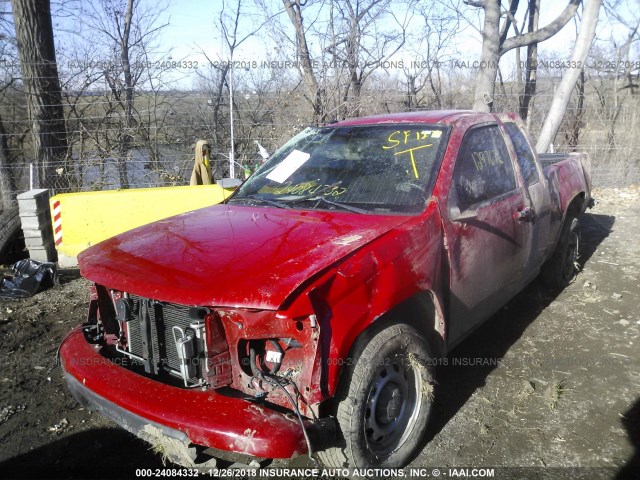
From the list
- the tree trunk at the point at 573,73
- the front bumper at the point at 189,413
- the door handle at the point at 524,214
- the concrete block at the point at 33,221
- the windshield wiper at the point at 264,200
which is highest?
the tree trunk at the point at 573,73

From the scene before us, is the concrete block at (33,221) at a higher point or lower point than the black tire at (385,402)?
higher

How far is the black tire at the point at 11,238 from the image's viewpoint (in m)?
6.46

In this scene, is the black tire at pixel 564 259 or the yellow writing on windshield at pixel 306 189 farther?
the black tire at pixel 564 259

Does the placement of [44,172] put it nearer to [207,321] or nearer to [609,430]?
[207,321]

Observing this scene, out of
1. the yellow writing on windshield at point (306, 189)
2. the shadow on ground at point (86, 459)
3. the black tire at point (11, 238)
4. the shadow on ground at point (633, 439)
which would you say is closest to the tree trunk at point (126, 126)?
the black tire at point (11, 238)

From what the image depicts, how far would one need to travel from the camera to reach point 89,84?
32.1ft

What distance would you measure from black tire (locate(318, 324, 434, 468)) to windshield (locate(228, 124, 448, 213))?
81 cm

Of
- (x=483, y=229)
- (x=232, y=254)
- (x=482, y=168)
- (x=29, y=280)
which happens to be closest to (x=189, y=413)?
(x=232, y=254)

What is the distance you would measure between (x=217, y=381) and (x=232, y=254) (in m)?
0.61

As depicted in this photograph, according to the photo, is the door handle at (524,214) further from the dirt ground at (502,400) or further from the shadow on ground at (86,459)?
the shadow on ground at (86,459)

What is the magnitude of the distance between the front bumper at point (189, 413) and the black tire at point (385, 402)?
28cm

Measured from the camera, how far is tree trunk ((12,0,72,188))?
9.23m

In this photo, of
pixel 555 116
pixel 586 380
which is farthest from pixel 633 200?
pixel 586 380

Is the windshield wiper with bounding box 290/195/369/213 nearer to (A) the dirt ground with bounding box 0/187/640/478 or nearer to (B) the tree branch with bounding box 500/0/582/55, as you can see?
(A) the dirt ground with bounding box 0/187/640/478
